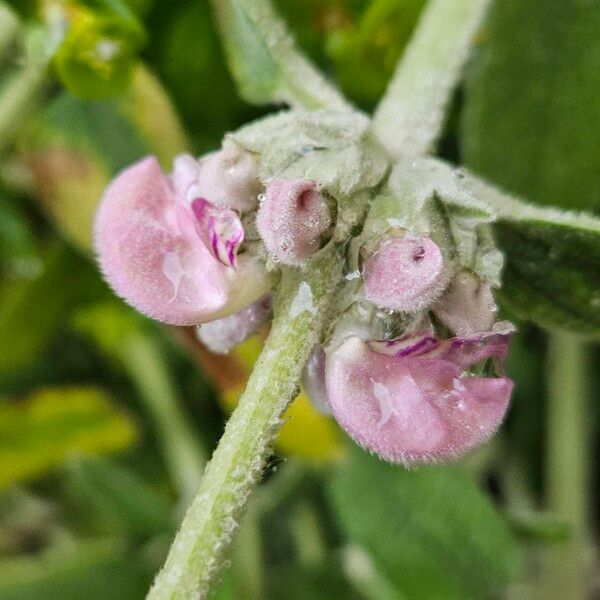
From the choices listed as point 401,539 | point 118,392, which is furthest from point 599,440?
point 118,392

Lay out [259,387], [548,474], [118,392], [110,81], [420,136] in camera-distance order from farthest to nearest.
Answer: [118,392] → [548,474] → [110,81] → [420,136] → [259,387]

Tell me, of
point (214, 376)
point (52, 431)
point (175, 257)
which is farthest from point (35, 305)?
point (175, 257)

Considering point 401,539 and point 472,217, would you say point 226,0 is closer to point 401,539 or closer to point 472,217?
point 472,217

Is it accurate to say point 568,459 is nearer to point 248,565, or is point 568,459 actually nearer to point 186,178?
point 248,565

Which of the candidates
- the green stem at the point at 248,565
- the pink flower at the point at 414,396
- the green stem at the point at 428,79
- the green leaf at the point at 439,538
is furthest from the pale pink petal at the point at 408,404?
the green stem at the point at 248,565

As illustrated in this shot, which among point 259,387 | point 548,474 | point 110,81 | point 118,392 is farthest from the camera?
point 118,392

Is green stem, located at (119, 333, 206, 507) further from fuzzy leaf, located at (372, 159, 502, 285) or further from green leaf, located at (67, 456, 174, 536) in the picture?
fuzzy leaf, located at (372, 159, 502, 285)
